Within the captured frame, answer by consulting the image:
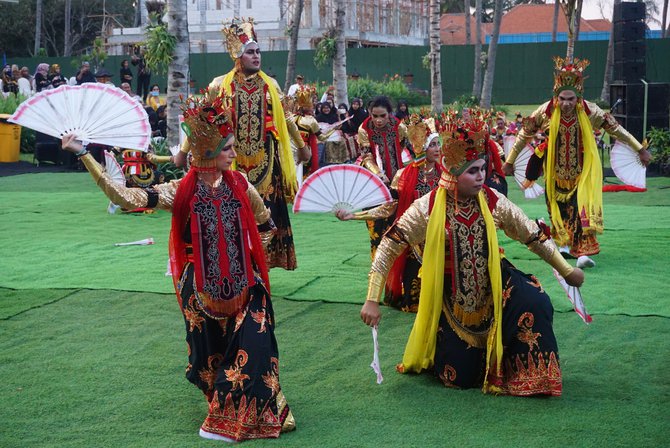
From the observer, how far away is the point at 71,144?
4.62m

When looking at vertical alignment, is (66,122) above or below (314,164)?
above

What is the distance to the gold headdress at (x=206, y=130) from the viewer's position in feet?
15.2

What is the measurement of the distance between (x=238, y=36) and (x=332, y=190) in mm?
2207

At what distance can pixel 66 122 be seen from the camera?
4.76 meters

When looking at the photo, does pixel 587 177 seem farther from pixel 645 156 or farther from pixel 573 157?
pixel 645 156

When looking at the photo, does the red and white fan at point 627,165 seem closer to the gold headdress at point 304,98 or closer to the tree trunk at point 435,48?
the gold headdress at point 304,98

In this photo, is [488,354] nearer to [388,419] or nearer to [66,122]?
[388,419]

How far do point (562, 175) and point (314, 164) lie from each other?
4.37m

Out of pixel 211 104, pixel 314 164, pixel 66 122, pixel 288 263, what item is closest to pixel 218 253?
pixel 211 104

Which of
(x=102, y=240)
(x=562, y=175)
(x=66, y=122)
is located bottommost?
(x=102, y=240)

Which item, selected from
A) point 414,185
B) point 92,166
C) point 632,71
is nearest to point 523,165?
point 414,185

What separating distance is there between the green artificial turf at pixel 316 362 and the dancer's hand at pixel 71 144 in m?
1.34

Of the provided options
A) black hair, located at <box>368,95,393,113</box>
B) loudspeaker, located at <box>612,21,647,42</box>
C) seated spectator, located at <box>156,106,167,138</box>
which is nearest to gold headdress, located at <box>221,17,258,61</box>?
black hair, located at <box>368,95,393,113</box>

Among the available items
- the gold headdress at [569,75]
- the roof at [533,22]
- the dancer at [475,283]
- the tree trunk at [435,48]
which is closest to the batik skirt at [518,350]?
the dancer at [475,283]
